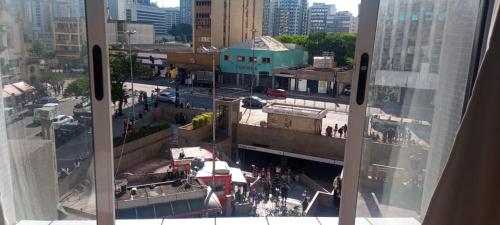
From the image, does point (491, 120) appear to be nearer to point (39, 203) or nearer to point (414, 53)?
point (414, 53)

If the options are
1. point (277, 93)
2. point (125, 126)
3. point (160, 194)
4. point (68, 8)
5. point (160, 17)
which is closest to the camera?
point (68, 8)

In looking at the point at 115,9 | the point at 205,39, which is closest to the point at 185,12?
the point at 205,39

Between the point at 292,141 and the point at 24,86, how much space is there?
6489 millimetres

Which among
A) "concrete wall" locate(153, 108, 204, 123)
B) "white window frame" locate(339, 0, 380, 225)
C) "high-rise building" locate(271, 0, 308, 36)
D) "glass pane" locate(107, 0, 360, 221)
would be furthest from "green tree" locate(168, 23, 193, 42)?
"white window frame" locate(339, 0, 380, 225)

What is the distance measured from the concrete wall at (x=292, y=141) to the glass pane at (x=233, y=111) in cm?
2

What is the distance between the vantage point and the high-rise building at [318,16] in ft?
9.89

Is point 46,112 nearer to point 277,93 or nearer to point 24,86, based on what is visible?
point 24,86

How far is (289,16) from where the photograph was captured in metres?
3.41

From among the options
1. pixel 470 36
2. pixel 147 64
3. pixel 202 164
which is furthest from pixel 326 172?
pixel 470 36

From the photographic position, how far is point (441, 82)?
3.25 feet

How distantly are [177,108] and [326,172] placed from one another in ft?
12.2

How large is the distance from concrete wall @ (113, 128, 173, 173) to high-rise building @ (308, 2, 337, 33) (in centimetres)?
390

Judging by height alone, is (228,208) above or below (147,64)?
below

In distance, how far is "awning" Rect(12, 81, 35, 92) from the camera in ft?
3.08
